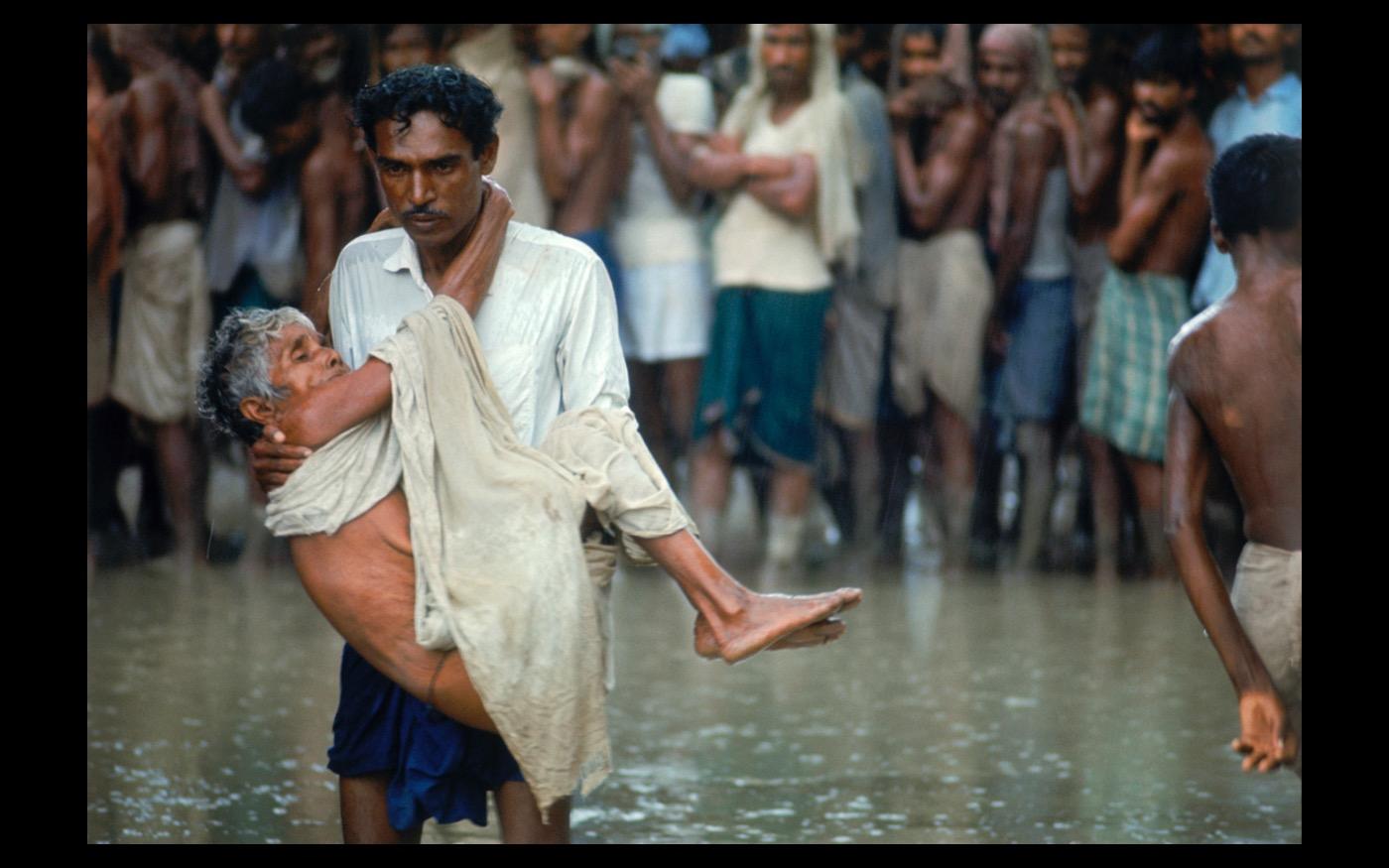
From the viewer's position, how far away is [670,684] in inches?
278

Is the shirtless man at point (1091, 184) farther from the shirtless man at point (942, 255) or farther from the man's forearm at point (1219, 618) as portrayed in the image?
the man's forearm at point (1219, 618)

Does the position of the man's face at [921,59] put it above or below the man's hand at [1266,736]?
above

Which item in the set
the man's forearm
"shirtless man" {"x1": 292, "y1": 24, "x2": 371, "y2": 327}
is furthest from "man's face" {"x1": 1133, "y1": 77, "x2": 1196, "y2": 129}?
Answer: the man's forearm

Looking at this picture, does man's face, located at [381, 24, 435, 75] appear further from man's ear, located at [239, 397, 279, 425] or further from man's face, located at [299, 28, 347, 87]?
man's ear, located at [239, 397, 279, 425]

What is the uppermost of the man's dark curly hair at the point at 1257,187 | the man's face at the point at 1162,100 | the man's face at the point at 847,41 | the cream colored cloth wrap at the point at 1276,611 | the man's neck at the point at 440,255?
the man's face at the point at 847,41

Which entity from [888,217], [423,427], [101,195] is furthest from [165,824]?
[888,217]

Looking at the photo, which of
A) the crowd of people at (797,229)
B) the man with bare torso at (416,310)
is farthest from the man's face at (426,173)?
the crowd of people at (797,229)

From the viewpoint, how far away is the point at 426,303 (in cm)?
386

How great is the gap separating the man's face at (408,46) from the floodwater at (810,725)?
84.3 inches

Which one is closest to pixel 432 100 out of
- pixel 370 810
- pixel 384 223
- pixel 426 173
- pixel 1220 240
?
pixel 426 173

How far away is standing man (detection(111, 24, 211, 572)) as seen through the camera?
29.5 feet

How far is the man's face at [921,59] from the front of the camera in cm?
925

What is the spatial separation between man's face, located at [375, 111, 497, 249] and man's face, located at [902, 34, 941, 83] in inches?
226

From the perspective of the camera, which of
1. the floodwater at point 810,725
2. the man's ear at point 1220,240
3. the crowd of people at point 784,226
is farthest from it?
the crowd of people at point 784,226
